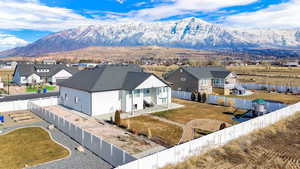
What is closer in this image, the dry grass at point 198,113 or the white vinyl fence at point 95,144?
the white vinyl fence at point 95,144

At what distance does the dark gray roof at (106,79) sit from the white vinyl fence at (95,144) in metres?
7.73

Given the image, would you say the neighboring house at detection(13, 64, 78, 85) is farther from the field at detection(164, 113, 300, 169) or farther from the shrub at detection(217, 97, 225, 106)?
the field at detection(164, 113, 300, 169)

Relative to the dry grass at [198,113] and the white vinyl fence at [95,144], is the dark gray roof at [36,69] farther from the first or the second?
the dry grass at [198,113]

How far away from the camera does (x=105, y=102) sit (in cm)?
3075

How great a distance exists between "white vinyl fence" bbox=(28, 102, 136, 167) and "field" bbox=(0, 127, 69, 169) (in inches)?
67.9

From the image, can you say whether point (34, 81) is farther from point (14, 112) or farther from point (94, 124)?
point (94, 124)

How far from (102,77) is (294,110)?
2945 cm

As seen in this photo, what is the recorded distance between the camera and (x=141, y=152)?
17.8 metres

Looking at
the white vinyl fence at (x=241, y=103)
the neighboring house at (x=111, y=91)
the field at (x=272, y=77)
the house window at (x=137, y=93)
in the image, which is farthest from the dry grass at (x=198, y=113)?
the field at (x=272, y=77)

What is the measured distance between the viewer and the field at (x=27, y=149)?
16.2 m

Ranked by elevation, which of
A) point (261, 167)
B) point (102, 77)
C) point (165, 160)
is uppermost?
point (102, 77)

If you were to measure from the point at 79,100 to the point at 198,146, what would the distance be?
2172 cm

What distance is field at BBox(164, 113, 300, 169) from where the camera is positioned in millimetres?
15797

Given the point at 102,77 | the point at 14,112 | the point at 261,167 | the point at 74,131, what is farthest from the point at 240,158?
the point at 14,112
